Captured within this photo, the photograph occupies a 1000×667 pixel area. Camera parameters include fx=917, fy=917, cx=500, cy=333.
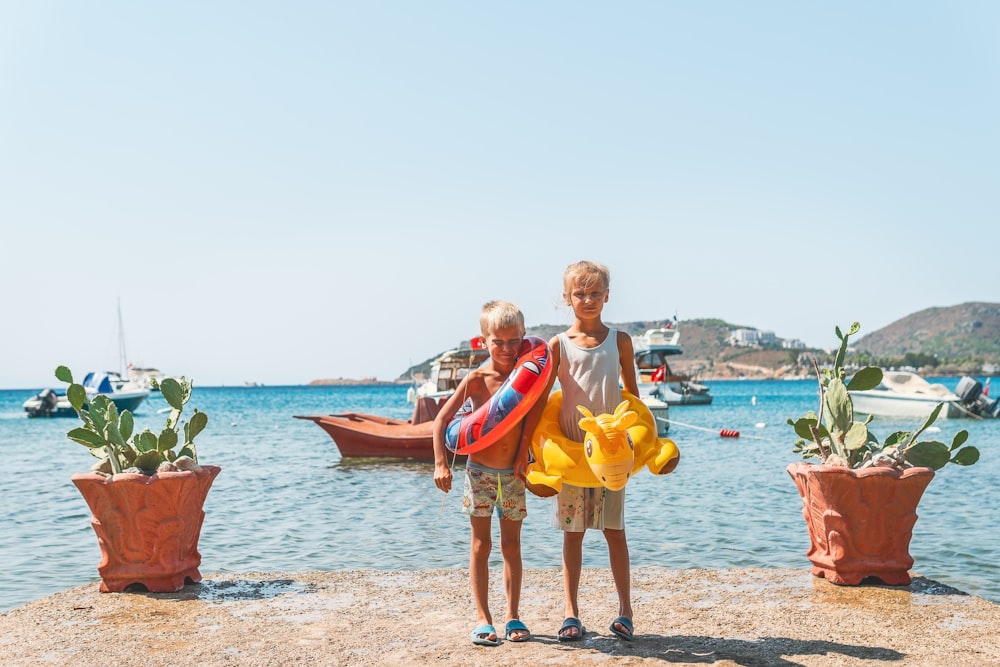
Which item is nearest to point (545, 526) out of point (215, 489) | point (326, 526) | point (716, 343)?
point (326, 526)

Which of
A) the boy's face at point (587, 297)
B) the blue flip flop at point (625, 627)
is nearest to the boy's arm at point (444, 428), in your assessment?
the boy's face at point (587, 297)

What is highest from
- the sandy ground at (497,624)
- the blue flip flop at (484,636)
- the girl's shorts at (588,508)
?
the girl's shorts at (588,508)

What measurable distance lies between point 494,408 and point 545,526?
214 inches

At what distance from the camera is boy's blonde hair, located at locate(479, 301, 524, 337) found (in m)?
4.59

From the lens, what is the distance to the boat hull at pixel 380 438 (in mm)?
18062

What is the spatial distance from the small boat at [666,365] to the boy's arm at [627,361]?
48.4 meters

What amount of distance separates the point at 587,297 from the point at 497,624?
1872 mm

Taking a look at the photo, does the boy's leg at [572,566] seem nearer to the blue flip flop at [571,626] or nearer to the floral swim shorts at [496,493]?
the blue flip flop at [571,626]

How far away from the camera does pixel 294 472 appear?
18.1 metres

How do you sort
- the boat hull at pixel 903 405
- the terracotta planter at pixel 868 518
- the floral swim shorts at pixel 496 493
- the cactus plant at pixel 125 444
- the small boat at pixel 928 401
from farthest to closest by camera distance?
the small boat at pixel 928 401 → the boat hull at pixel 903 405 → the cactus plant at pixel 125 444 → the terracotta planter at pixel 868 518 → the floral swim shorts at pixel 496 493

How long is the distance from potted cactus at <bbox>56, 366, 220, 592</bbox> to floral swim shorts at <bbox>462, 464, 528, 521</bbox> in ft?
7.10

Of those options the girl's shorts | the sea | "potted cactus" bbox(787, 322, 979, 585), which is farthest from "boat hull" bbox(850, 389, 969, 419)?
the girl's shorts

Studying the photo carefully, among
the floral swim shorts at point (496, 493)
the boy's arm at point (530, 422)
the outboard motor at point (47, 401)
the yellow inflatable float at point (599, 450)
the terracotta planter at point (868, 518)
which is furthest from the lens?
the outboard motor at point (47, 401)

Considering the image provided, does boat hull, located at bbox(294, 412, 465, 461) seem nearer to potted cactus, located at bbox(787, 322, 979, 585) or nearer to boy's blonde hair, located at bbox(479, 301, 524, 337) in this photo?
potted cactus, located at bbox(787, 322, 979, 585)
